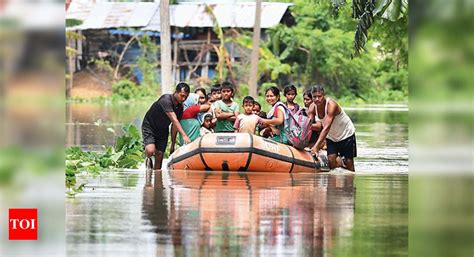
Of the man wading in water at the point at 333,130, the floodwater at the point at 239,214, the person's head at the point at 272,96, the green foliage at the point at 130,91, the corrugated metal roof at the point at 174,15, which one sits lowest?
the floodwater at the point at 239,214

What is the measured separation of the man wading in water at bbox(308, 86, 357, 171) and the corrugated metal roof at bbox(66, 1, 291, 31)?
29947 millimetres

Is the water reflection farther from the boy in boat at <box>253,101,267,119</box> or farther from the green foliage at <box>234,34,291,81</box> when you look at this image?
the green foliage at <box>234,34,291,81</box>

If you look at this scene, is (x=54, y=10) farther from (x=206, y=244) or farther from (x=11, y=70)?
(x=206, y=244)

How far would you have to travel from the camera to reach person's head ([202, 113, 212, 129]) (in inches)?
738

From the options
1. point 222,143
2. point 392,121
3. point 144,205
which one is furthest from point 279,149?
point 392,121

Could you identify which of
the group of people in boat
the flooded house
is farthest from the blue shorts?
the flooded house

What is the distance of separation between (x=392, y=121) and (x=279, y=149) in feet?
71.3

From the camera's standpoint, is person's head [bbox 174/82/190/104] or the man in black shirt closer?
person's head [bbox 174/82/190/104]

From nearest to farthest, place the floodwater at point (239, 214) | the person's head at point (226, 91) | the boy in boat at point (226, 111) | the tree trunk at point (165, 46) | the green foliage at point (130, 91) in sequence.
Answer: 1. the floodwater at point (239, 214)
2. the person's head at point (226, 91)
3. the boy in boat at point (226, 111)
4. the tree trunk at point (165, 46)
5. the green foliage at point (130, 91)

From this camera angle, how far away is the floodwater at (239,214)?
967 centimetres

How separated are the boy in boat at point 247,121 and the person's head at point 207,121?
24.2 inches

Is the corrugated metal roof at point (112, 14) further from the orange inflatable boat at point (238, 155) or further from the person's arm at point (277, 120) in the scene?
Answer: the orange inflatable boat at point (238, 155)

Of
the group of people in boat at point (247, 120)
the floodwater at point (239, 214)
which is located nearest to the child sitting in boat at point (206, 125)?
the group of people in boat at point (247, 120)

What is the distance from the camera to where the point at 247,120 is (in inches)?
715
